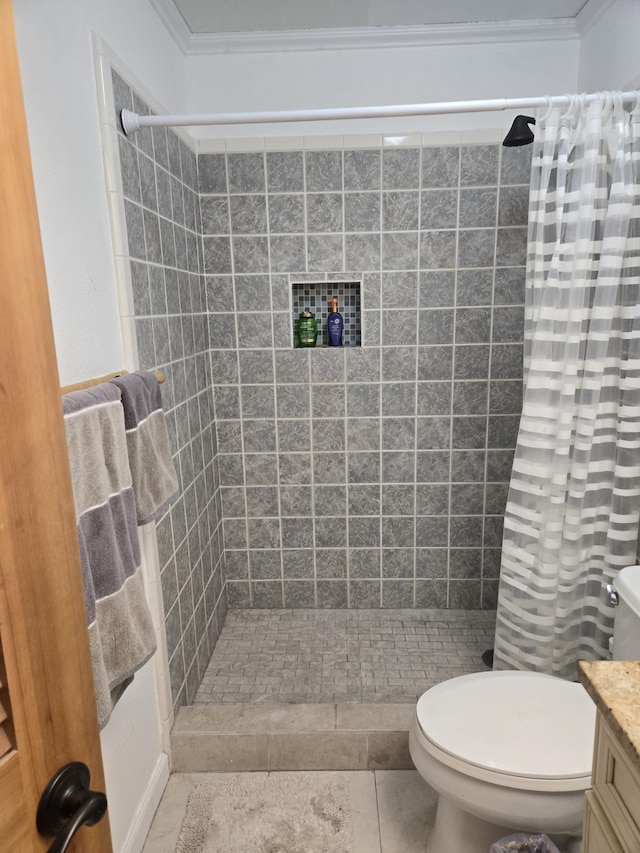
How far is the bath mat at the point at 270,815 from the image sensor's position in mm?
1568

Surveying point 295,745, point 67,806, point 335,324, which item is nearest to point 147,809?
point 295,745

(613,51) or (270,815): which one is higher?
(613,51)

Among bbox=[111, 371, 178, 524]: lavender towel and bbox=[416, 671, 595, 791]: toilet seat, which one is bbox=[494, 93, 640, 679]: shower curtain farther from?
bbox=[111, 371, 178, 524]: lavender towel

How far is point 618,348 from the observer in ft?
5.39

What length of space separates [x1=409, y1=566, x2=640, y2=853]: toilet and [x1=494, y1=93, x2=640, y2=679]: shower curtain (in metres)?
0.37

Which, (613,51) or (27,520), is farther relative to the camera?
(613,51)

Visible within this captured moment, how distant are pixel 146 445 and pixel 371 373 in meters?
1.27

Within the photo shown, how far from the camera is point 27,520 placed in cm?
54

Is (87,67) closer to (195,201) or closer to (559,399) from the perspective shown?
(195,201)

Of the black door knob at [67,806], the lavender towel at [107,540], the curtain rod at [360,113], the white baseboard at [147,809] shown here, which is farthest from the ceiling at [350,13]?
the white baseboard at [147,809]

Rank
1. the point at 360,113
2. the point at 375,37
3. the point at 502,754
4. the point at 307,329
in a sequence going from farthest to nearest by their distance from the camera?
the point at 307,329
the point at 375,37
the point at 360,113
the point at 502,754

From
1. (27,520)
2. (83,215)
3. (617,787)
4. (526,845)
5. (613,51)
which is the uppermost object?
(613,51)

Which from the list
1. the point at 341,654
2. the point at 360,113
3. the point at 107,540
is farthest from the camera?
the point at 341,654

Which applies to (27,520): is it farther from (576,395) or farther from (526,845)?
(576,395)
